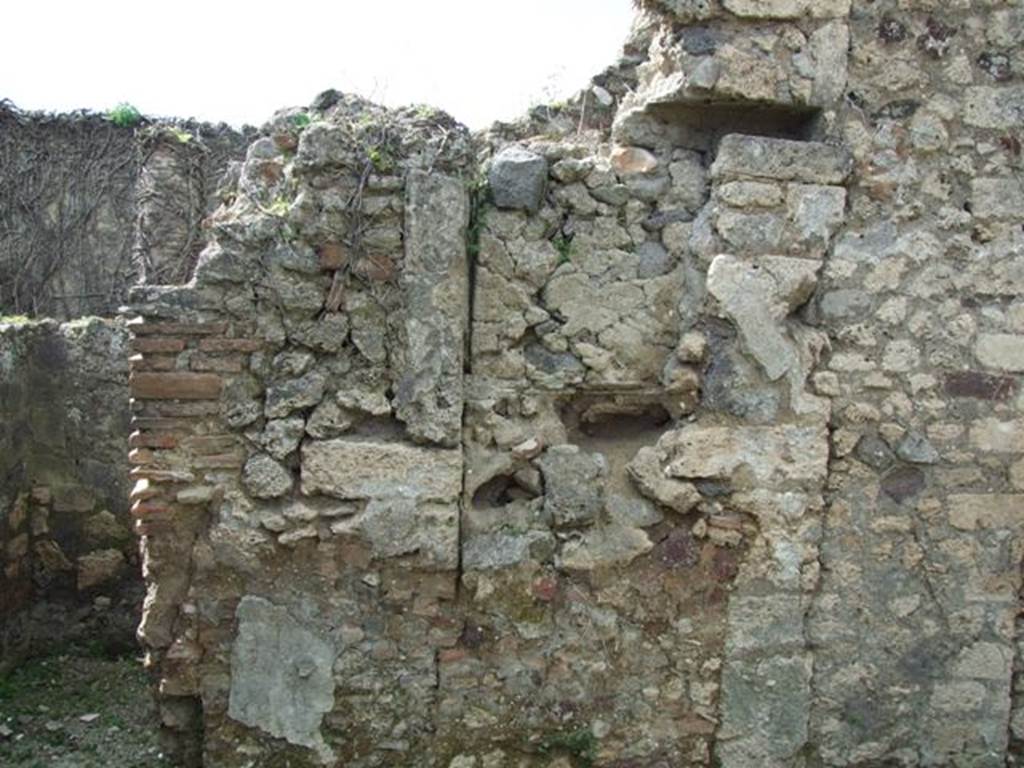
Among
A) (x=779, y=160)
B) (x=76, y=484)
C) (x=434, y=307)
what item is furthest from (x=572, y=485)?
(x=76, y=484)

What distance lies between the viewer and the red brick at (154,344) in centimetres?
334

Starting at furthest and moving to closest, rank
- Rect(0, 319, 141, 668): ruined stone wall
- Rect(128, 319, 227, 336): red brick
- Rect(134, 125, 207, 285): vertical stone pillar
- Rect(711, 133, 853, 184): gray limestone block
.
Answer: Rect(134, 125, 207, 285): vertical stone pillar < Rect(0, 319, 141, 668): ruined stone wall < Rect(711, 133, 853, 184): gray limestone block < Rect(128, 319, 227, 336): red brick

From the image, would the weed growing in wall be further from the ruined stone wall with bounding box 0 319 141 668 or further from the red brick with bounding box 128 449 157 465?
the red brick with bounding box 128 449 157 465

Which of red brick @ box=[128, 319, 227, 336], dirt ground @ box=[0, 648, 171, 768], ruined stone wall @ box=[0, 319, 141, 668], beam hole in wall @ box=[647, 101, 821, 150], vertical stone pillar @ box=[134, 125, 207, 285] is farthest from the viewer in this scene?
vertical stone pillar @ box=[134, 125, 207, 285]

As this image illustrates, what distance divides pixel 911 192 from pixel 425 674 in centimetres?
248

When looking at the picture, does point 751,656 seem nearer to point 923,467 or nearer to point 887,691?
point 887,691

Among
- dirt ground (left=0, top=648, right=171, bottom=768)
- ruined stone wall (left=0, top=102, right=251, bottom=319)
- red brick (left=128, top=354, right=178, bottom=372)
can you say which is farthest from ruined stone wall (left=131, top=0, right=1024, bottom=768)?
ruined stone wall (left=0, top=102, right=251, bottom=319)

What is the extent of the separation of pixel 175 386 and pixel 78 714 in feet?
6.64

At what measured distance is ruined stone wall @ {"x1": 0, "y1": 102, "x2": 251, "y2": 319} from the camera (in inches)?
360

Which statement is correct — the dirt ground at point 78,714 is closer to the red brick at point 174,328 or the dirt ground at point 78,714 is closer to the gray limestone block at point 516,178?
the red brick at point 174,328

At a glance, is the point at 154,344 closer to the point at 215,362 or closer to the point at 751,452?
the point at 215,362

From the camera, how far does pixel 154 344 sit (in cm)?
335

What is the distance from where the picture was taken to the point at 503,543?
350 centimetres

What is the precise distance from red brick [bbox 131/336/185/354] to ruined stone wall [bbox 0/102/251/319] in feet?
19.4
